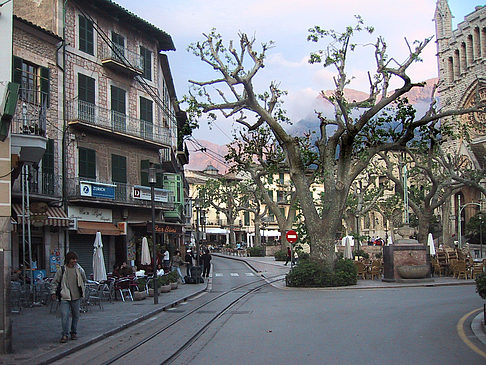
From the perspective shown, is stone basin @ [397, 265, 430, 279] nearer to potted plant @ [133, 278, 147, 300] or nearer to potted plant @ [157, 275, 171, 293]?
potted plant @ [157, 275, 171, 293]

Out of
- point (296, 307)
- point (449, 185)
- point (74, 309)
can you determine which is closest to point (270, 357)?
point (74, 309)

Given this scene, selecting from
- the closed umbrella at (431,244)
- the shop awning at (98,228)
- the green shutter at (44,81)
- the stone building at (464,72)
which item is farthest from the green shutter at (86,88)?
the stone building at (464,72)

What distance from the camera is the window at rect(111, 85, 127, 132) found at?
99.3 feet

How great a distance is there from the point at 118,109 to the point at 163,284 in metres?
11.5

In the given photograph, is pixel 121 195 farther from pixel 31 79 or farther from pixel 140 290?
pixel 140 290

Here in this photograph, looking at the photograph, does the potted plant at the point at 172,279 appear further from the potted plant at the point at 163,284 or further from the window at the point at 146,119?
the window at the point at 146,119

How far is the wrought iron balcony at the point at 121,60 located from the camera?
97.2 feet

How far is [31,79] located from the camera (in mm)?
24812

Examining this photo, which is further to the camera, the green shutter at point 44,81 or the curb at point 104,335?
the green shutter at point 44,81

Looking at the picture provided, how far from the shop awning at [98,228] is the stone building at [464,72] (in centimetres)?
5091

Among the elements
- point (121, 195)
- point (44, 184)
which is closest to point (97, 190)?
point (121, 195)

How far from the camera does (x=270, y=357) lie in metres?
9.25

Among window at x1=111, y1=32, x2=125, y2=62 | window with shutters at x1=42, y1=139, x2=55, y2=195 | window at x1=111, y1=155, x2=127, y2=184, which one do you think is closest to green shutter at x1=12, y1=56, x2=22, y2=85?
window with shutters at x1=42, y1=139, x2=55, y2=195

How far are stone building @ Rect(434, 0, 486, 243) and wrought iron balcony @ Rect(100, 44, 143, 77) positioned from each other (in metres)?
48.4
